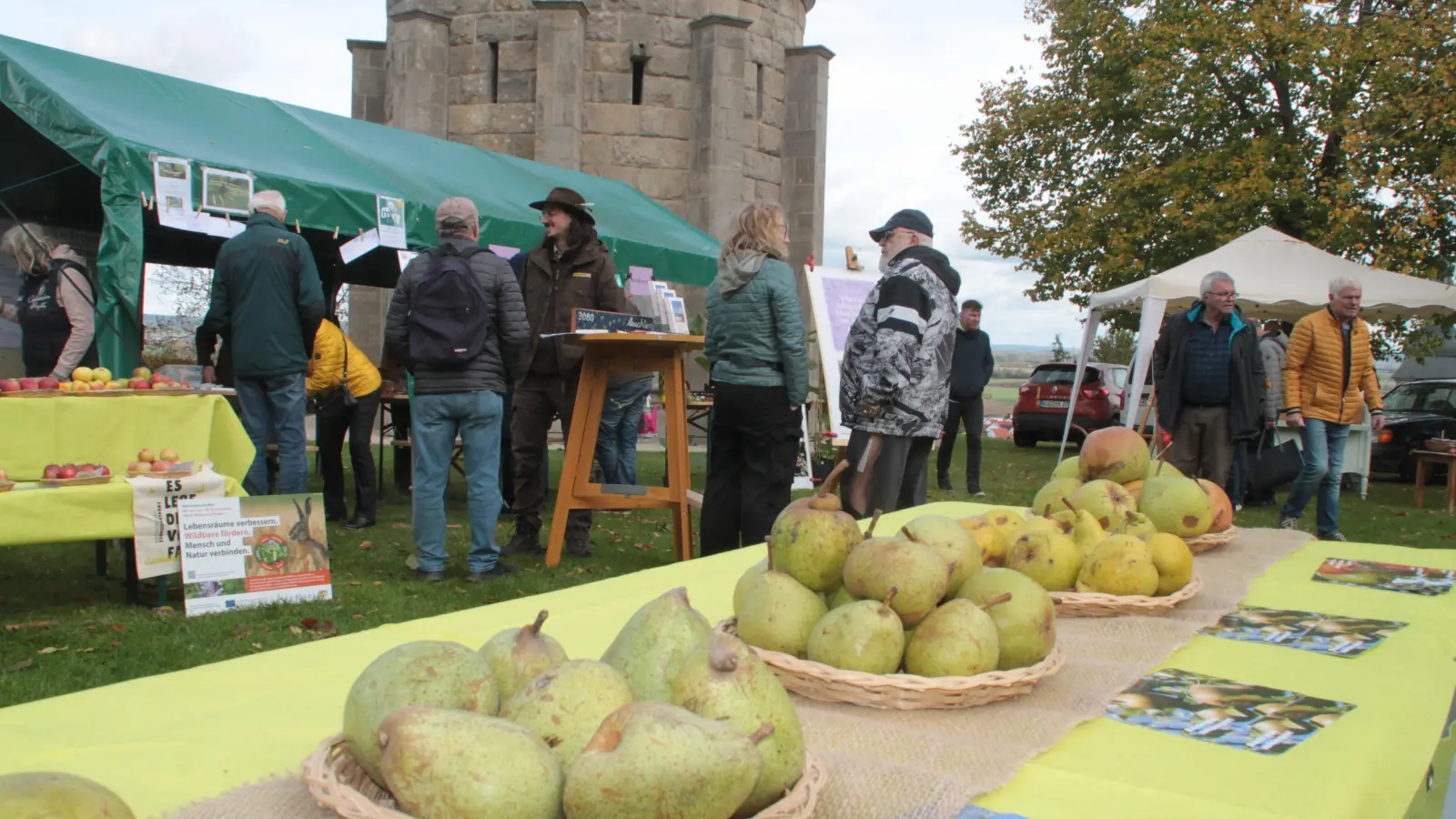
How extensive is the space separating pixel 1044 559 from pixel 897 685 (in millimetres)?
761

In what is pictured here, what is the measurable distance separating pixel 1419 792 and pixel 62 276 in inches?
270

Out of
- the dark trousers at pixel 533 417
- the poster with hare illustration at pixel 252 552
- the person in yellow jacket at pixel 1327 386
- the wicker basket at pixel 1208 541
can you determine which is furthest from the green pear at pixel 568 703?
the person in yellow jacket at pixel 1327 386

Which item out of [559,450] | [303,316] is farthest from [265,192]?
[559,450]

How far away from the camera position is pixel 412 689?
43.4 inches

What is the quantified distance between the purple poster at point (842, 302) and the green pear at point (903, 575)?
8329mm

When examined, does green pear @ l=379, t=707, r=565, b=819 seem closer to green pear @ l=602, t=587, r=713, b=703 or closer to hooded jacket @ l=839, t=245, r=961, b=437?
green pear @ l=602, t=587, r=713, b=703

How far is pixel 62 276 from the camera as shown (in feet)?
19.9

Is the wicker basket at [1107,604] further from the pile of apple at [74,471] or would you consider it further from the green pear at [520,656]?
the pile of apple at [74,471]

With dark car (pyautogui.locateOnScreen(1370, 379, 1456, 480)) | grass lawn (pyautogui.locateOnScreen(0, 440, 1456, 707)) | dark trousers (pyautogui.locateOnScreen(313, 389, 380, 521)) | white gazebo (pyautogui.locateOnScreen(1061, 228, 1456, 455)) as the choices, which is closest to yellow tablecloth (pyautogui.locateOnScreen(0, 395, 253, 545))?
grass lawn (pyautogui.locateOnScreen(0, 440, 1456, 707))

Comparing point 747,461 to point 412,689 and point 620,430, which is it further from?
point 412,689

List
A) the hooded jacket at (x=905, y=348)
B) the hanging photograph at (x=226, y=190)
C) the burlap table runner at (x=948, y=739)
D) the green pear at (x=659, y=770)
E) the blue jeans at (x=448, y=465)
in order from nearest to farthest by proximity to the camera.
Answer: the green pear at (x=659, y=770) < the burlap table runner at (x=948, y=739) < the hooded jacket at (x=905, y=348) < the blue jeans at (x=448, y=465) < the hanging photograph at (x=226, y=190)

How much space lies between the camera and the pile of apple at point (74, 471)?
4555 millimetres

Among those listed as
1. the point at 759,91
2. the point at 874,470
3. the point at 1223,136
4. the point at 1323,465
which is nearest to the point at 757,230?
the point at 874,470

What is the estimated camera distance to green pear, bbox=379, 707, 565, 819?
3.11 feet
